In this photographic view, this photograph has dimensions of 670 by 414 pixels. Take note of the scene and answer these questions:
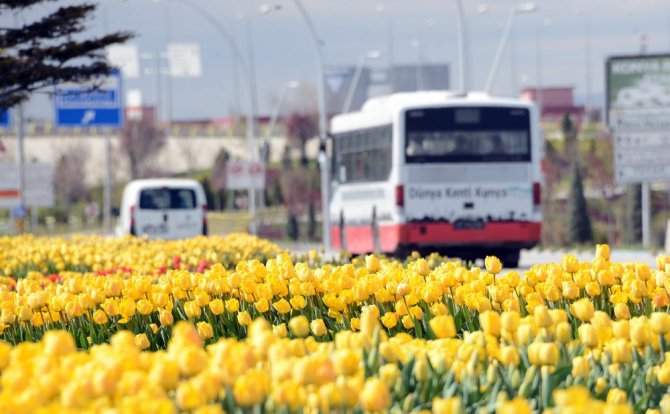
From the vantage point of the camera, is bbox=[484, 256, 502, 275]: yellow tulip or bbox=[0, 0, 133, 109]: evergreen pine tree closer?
bbox=[484, 256, 502, 275]: yellow tulip

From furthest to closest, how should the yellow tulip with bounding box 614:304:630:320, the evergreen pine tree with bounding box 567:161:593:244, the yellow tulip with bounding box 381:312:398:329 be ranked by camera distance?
1. the evergreen pine tree with bounding box 567:161:593:244
2. the yellow tulip with bounding box 381:312:398:329
3. the yellow tulip with bounding box 614:304:630:320

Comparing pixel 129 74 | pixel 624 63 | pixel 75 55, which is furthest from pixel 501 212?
pixel 129 74

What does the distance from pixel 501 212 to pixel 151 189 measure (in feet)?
37.3

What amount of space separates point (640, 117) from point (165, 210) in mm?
12354

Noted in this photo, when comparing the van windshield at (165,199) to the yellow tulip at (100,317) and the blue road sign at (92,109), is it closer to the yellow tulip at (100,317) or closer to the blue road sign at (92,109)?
the blue road sign at (92,109)

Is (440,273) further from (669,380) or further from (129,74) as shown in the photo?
(129,74)

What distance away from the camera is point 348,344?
536 centimetres

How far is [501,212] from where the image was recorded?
26.4 m

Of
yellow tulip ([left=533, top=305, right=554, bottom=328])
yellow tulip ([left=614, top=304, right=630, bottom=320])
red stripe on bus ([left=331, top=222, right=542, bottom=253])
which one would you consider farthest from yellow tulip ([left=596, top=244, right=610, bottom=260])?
red stripe on bus ([left=331, top=222, right=542, bottom=253])

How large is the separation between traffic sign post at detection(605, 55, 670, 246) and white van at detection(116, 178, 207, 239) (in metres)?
10.5

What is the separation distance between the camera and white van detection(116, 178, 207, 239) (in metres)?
34.9

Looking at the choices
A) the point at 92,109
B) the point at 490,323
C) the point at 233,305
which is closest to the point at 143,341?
the point at 233,305

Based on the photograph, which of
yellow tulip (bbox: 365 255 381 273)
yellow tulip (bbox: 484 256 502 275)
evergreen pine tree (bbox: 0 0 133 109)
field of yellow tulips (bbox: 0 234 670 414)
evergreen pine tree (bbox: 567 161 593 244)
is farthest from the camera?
evergreen pine tree (bbox: 567 161 593 244)

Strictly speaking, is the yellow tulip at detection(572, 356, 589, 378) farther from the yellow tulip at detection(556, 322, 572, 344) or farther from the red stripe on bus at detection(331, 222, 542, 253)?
the red stripe on bus at detection(331, 222, 542, 253)
